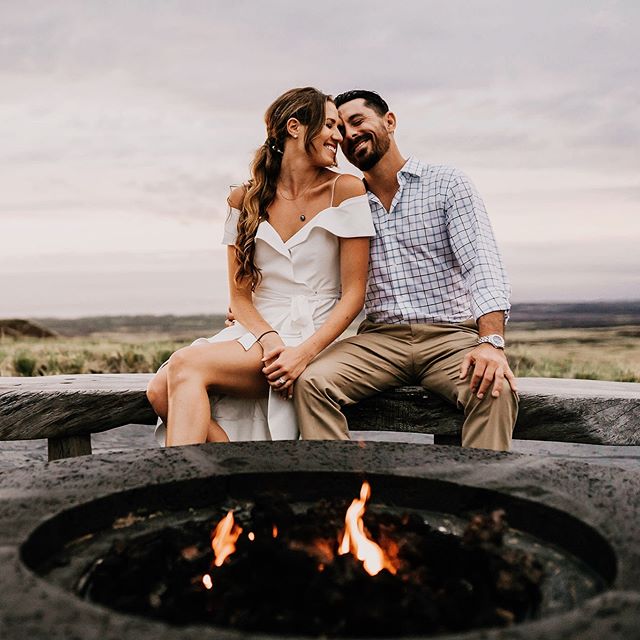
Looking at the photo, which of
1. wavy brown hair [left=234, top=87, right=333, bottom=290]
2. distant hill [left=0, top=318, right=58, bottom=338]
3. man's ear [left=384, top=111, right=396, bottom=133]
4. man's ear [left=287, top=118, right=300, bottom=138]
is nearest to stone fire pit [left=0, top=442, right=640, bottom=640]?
wavy brown hair [left=234, top=87, right=333, bottom=290]

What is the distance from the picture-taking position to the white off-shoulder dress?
3137 millimetres

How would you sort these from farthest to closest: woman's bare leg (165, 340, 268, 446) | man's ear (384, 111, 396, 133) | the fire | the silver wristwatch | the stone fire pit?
man's ear (384, 111, 396, 133)
the silver wristwatch
woman's bare leg (165, 340, 268, 446)
the fire
the stone fire pit

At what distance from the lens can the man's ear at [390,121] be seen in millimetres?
3578

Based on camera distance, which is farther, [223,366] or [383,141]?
[383,141]

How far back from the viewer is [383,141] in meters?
3.52

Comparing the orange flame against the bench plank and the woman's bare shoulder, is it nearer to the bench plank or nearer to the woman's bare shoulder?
the bench plank

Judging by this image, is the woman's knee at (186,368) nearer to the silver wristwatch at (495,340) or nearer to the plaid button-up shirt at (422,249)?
the plaid button-up shirt at (422,249)

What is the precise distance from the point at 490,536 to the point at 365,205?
202 centimetres

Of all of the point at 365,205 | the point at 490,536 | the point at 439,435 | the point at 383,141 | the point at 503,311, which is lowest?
the point at 439,435

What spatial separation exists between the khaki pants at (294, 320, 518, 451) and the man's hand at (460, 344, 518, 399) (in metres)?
0.05

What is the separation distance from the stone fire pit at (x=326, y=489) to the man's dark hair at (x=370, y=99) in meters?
2.00

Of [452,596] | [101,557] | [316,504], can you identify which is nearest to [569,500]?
[452,596]

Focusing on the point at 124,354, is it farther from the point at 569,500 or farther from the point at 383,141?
the point at 569,500

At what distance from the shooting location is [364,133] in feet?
11.5
